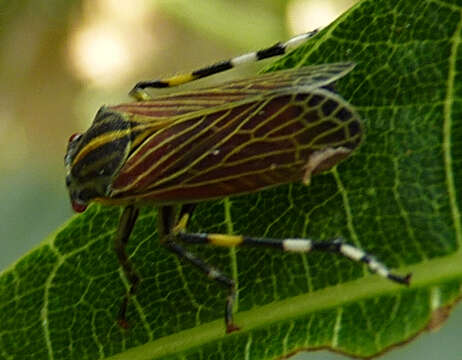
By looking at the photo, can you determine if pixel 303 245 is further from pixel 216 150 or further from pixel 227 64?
pixel 227 64

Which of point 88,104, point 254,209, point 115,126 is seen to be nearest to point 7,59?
point 88,104

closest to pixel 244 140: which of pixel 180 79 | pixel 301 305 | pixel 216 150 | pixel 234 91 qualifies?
pixel 216 150

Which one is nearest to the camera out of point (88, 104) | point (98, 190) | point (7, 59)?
point (98, 190)

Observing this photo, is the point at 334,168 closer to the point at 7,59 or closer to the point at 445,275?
the point at 445,275

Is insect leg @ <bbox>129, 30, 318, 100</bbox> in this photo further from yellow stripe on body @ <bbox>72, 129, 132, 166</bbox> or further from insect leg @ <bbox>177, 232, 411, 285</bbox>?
insect leg @ <bbox>177, 232, 411, 285</bbox>

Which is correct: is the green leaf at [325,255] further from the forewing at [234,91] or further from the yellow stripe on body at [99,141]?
the yellow stripe on body at [99,141]

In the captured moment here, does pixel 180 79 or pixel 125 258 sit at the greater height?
pixel 180 79

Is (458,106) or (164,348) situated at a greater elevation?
(458,106)
